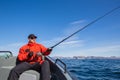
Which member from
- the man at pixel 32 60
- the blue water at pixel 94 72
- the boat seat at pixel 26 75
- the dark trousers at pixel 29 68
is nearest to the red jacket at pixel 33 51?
the man at pixel 32 60

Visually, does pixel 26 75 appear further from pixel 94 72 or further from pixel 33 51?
pixel 94 72

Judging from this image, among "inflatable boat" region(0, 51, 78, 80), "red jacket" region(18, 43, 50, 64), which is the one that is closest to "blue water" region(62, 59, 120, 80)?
"inflatable boat" region(0, 51, 78, 80)

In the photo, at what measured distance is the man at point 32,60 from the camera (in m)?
6.06

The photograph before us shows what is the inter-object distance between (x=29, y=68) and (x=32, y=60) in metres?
0.24

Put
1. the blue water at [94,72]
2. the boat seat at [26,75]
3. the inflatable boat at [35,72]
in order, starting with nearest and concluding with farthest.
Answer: the inflatable boat at [35,72], the boat seat at [26,75], the blue water at [94,72]

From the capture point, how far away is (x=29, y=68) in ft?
20.5

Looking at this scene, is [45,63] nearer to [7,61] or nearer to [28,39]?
[28,39]

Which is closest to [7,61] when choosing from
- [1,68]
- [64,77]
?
[1,68]

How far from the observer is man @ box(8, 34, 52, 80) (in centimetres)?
606

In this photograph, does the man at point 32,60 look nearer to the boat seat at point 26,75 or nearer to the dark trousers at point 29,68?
the dark trousers at point 29,68

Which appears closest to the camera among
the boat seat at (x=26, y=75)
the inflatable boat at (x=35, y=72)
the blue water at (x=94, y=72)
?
the inflatable boat at (x=35, y=72)

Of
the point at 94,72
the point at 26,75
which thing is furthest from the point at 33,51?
the point at 94,72

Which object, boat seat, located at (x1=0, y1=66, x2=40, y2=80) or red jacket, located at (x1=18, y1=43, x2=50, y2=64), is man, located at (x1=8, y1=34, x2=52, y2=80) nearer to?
red jacket, located at (x1=18, y1=43, x2=50, y2=64)

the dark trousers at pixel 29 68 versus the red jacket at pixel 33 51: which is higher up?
the red jacket at pixel 33 51
